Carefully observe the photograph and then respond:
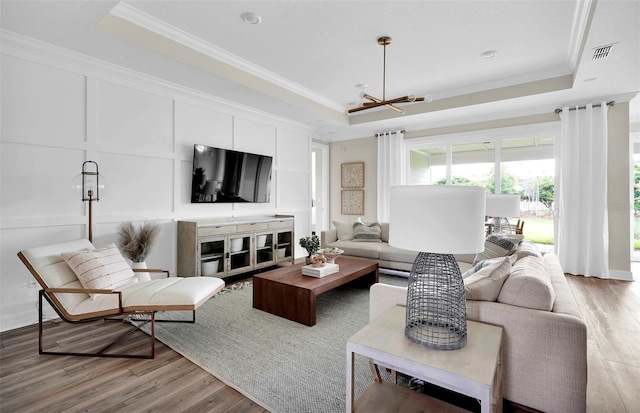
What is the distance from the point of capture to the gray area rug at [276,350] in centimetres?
186

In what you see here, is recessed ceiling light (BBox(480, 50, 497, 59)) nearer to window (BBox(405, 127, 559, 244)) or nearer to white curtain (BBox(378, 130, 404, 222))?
window (BBox(405, 127, 559, 244))

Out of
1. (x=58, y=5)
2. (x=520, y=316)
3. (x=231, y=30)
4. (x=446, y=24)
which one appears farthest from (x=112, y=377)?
(x=446, y=24)

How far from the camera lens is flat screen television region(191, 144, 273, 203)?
4246mm

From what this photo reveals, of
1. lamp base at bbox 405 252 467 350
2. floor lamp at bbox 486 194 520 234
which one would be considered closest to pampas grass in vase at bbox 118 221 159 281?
lamp base at bbox 405 252 467 350

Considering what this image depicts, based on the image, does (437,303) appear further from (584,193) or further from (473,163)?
(473,163)

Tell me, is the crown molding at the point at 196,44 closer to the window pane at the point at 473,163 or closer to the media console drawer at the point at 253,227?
the media console drawer at the point at 253,227

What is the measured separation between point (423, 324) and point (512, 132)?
5.03 metres

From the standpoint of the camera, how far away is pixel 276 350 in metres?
2.37

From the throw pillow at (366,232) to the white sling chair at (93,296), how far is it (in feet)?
9.81

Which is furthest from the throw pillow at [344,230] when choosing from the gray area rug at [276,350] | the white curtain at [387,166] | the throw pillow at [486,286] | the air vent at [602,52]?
the air vent at [602,52]

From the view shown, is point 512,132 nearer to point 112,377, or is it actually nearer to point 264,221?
point 264,221

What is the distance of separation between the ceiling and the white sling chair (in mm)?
1960

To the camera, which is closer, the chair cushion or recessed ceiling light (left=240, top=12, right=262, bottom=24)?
the chair cushion

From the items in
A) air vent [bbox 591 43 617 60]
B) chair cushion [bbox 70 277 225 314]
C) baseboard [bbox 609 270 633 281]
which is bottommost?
baseboard [bbox 609 270 633 281]
